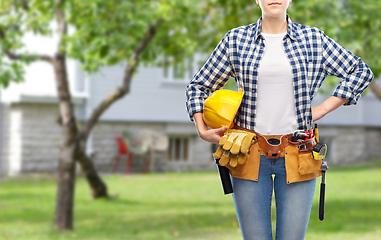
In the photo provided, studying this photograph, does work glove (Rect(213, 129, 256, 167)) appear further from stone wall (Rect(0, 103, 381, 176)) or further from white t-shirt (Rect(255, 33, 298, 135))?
stone wall (Rect(0, 103, 381, 176))

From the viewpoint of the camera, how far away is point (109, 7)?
746 centimetres

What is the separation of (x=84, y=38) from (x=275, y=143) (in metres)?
5.62

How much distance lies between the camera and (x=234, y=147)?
2.45 m

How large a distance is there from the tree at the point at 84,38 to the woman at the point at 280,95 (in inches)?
182

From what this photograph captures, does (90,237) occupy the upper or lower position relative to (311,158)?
lower

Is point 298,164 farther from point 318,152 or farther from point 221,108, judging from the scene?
point 221,108

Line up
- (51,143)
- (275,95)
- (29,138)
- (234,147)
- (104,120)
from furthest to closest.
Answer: (104,120)
(51,143)
(29,138)
(275,95)
(234,147)

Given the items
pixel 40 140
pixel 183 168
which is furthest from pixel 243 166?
pixel 183 168

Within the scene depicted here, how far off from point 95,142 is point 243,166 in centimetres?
1465

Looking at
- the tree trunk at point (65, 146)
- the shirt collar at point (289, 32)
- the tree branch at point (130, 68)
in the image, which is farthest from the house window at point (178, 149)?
the shirt collar at point (289, 32)

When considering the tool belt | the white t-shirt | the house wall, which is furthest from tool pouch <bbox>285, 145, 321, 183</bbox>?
the house wall

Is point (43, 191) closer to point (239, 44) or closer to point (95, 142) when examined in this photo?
point (95, 142)

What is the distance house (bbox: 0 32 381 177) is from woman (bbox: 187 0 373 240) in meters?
13.0

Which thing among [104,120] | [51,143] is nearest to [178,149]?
[104,120]
